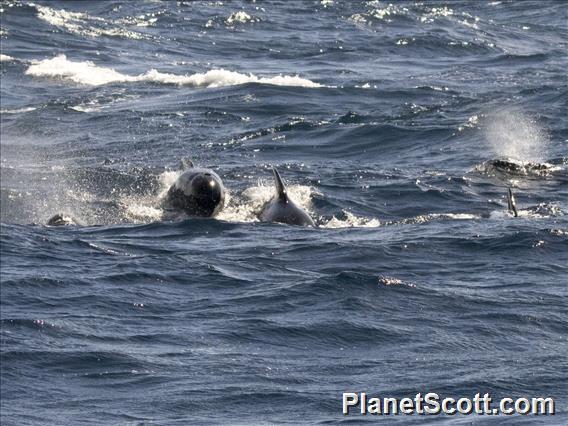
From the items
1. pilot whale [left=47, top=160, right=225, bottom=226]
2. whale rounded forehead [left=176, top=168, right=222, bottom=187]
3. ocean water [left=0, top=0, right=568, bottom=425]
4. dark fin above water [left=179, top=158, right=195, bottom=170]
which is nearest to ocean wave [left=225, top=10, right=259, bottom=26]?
ocean water [left=0, top=0, right=568, bottom=425]

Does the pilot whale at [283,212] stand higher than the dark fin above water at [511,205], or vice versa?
the dark fin above water at [511,205]

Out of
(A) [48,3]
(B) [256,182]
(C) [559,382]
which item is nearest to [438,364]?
(C) [559,382]

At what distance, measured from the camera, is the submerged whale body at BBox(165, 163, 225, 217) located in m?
24.9

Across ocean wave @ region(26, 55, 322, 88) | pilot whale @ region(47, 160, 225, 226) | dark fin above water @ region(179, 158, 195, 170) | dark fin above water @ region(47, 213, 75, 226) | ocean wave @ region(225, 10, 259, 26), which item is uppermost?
pilot whale @ region(47, 160, 225, 226)

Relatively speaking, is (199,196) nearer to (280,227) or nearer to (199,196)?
(199,196)

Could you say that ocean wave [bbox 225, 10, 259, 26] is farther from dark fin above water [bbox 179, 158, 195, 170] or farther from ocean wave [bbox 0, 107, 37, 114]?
dark fin above water [bbox 179, 158, 195, 170]

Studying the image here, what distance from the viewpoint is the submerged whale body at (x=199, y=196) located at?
24.9 m

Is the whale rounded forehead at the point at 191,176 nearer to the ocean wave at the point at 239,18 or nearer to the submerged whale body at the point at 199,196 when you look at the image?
the submerged whale body at the point at 199,196

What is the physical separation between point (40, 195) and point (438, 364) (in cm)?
1304

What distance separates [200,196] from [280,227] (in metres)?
1.98

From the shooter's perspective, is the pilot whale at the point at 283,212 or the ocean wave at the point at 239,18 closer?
the pilot whale at the point at 283,212

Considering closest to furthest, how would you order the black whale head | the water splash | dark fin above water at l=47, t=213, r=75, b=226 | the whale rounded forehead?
dark fin above water at l=47, t=213, r=75, b=226 → the black whale head → the whale rounded forehead → the water splash

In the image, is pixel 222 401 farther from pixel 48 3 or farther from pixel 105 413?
pixel 48 3

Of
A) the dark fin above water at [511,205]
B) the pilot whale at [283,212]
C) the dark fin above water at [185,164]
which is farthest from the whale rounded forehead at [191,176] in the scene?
the dark fin above water at [511,205]
